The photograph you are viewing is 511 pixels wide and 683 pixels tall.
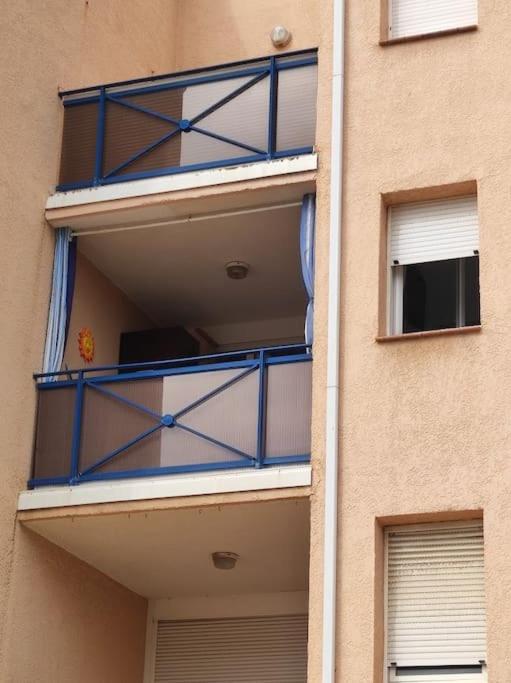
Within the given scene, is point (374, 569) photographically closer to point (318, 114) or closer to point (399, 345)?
point (399, 345)

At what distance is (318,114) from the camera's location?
16.2m

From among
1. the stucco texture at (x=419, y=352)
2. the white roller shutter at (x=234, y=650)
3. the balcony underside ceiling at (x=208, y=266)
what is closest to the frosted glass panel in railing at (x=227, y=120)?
the balcony underside ceiling at (x=208, y=266)

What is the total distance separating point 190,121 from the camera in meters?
17.2

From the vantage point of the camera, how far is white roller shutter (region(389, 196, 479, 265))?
50.4 ft

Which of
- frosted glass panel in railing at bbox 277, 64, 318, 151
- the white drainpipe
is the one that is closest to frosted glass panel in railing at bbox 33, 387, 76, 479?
the white drainpipe

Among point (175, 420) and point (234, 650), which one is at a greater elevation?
point (175, 420)

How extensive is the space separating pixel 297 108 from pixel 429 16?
174cm

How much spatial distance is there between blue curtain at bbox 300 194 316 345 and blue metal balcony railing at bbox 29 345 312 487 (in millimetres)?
300

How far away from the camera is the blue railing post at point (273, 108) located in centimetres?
1664

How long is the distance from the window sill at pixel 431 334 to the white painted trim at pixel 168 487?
145 cm

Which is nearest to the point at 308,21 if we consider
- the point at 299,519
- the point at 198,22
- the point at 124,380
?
the point at 198,22

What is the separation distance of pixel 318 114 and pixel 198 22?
18.3 ft

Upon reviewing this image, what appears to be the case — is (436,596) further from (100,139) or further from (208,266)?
(100,139)

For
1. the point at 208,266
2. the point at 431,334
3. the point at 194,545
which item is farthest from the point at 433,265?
the point at 194,545
